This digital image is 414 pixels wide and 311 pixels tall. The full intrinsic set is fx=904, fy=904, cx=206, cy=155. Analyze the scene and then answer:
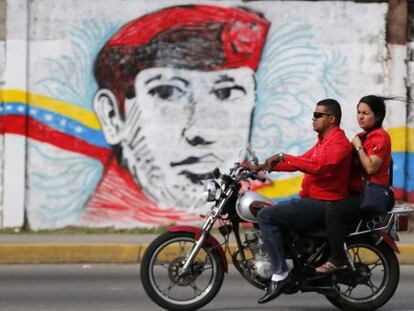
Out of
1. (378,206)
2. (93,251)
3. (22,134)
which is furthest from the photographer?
(22,134)

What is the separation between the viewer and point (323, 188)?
21.9 feet

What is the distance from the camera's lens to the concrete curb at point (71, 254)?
10156mm

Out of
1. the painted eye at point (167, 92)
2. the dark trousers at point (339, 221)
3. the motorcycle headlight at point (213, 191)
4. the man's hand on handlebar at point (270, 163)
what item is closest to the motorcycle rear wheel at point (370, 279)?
the dark trousers at point (339, 221)

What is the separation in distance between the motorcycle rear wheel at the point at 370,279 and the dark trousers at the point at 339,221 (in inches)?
6.8

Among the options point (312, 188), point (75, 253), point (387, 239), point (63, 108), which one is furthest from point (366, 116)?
point (63, 108)

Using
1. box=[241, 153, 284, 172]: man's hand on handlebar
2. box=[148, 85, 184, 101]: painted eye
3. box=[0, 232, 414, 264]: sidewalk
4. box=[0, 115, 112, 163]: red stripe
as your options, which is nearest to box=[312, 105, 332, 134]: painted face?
box=[241, 153, 284, 172]: man's hand on handlebar

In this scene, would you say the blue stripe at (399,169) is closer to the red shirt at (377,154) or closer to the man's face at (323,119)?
the red shirt at (377,154)

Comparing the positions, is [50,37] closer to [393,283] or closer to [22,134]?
[22,134]

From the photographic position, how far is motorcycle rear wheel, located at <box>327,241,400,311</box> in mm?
6773

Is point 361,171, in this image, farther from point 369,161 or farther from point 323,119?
point 323,119

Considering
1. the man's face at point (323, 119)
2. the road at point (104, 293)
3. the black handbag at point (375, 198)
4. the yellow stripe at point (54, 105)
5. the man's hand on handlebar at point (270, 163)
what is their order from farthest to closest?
the yellow stripe at point (54, 105) → the road at point (104, 293) → the man's face at point (323, 119) → the black handbag at point (375, 198) → the man's hand on handlebar at point (270, 163)

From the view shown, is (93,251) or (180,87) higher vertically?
(180,87)

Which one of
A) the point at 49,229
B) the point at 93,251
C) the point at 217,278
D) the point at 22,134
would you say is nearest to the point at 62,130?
the point at 22,134

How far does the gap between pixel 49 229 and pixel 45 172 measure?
0.77 metres
